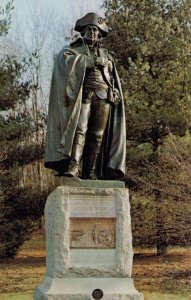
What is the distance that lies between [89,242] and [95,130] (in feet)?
4.54

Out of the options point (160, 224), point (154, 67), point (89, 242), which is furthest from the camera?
point (154, 67)

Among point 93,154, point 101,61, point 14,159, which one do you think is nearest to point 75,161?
point 93,154

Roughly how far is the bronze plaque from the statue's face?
88.4 inches

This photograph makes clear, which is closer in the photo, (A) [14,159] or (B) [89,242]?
(B) [89,242]

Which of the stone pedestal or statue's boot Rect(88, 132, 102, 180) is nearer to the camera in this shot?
the stone pedestal

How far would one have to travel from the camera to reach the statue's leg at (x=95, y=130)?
871 centimetres

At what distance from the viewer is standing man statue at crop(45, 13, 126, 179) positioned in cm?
848

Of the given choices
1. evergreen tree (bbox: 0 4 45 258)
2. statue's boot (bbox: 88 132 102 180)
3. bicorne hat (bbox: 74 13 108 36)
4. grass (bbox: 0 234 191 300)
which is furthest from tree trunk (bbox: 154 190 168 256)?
bicorne hat (bbox: 74 13 108 36)

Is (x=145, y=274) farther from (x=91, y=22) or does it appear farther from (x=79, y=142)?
(x=91, y=22)

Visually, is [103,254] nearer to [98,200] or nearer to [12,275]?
[98,200]

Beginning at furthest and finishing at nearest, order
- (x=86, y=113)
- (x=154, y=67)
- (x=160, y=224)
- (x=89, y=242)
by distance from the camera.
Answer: (x=154, y=67)
(x=160, y=224)
(x=86, y=113)
(x=89, y=242)

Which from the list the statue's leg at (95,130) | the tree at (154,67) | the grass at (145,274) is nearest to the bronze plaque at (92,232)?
the statue's leg at (95,130)

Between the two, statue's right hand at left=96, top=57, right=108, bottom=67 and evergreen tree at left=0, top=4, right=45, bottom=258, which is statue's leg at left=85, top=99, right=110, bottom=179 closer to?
statue's right hand at left=96, top=57, right=108, bottom=67

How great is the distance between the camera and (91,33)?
8867 millimetres
